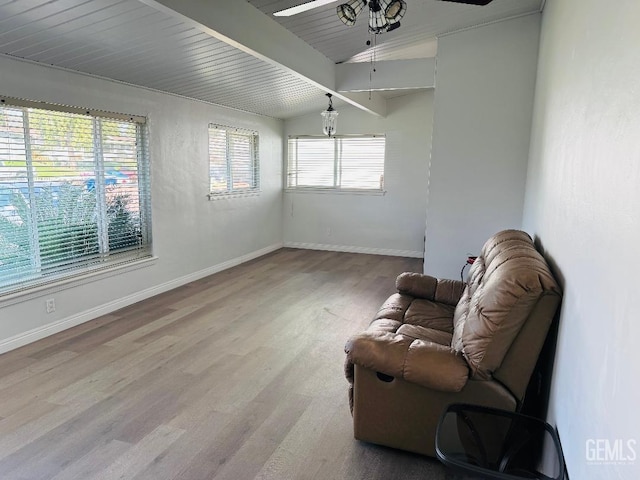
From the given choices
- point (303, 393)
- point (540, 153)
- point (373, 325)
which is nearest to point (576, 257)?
point (373, 325)

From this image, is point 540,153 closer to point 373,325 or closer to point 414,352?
point 373,325

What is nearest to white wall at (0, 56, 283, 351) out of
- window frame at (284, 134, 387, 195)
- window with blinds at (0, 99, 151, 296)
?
window with blinds at (0, 99, 151, 296)

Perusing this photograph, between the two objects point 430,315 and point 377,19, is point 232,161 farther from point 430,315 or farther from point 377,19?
point 430,315

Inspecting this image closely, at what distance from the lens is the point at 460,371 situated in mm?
1822

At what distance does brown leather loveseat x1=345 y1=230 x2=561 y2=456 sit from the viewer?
172cm

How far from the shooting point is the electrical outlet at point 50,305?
11.5 ft

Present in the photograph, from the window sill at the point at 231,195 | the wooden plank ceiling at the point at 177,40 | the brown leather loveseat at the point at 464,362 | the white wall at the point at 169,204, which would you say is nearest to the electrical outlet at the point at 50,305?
the white wall at the point at 169,204

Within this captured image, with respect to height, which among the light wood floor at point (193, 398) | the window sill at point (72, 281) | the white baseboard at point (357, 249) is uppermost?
the window sill at point (72, 281)

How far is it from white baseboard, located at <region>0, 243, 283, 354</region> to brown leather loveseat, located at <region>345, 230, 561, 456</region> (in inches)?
105

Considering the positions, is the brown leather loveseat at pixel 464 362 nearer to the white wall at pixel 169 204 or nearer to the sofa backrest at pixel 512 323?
the sofa backrest at pixel 512 323

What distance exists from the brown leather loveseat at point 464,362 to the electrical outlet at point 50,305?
8.80 ft

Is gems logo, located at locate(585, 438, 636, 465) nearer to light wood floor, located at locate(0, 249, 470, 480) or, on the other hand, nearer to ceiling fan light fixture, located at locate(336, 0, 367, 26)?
light wood floor, located at locate(0, 249, 470, 480)

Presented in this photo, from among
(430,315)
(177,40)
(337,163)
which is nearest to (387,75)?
(177,40)

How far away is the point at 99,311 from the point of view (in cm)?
399
